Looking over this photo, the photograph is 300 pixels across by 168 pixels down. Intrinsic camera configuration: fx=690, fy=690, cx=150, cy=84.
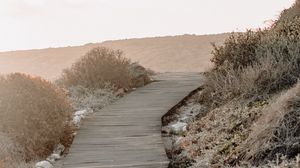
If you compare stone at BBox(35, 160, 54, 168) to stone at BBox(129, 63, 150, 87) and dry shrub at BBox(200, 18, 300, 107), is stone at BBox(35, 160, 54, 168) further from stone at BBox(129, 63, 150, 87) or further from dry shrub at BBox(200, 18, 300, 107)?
stone at BBox(129, 63, 150, 87)

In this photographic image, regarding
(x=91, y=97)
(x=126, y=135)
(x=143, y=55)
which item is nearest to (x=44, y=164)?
(x=126, y=135)

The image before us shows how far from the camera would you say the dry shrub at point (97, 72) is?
16359mm

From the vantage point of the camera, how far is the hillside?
40.0 m

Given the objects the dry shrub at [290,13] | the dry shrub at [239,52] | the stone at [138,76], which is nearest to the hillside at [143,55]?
the stone at [138,76]

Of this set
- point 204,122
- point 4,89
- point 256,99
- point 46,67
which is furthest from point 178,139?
point 46,67

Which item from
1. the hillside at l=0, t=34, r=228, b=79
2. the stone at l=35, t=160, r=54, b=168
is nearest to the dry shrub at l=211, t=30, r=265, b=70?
the stone at l=35, t=160, r=54, b=168

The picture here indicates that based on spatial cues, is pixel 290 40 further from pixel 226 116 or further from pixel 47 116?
pixel 47 116

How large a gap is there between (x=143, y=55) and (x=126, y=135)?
Result: 3194 cm

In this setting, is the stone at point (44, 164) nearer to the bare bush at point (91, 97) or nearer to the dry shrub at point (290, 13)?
the bare bush at point (91, 97)

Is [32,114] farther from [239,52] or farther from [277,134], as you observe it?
[239,52]

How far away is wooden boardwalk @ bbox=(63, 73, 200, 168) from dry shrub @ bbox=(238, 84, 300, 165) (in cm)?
116

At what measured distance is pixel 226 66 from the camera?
511 inches

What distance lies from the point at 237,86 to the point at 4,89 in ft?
12.7

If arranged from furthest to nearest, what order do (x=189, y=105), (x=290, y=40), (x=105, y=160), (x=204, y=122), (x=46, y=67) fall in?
1. (x=46, y=67)
2. (x=189, y=105)
3. (x=290, y=40)
4. (x=204, y=122)
5. (x=105, y=160)
